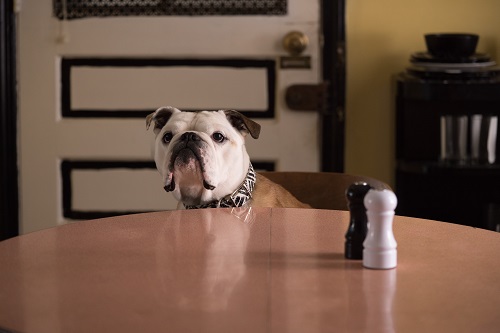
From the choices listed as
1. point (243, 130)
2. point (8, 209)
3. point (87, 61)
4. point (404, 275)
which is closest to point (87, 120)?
point (87, 61)

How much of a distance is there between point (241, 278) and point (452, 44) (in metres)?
2.17

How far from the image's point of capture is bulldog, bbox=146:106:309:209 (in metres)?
2.22

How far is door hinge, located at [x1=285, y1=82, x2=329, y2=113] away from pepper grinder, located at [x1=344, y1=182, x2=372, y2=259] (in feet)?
6.64

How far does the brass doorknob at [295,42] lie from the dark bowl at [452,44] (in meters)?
0.44

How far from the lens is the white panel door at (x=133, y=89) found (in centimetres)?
358

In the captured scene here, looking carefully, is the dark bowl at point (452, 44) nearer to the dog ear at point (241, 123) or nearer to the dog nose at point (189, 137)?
the dog ear at point (241, 123)

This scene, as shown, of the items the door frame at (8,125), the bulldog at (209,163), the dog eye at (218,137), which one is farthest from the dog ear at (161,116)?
the door frame at (8,125)

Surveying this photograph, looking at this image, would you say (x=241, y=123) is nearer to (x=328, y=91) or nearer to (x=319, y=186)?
(x=319, y=186)

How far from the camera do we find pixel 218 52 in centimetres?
359

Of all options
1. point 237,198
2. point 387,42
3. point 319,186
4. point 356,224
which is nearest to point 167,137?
point 237,198

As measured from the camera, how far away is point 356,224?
5.09ft

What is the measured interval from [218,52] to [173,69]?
0.58ft

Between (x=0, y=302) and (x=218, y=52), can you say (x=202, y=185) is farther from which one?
(x=218, y=52)

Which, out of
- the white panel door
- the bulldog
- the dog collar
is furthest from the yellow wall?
the dog collar
